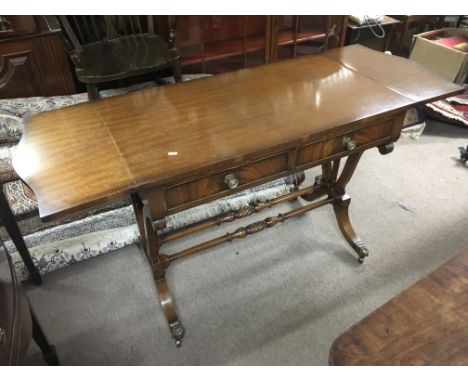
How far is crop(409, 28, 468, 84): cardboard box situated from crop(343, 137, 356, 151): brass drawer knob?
5.83ft

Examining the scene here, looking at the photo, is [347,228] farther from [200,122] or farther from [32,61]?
[32,61]

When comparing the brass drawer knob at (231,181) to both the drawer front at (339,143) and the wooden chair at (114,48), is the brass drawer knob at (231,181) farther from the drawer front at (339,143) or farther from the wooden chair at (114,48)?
the wooden chair at (114,48)

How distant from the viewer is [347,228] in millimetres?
1685

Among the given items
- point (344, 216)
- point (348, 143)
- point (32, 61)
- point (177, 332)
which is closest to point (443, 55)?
point (344, 216)

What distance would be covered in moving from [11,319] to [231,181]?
0.59 meters

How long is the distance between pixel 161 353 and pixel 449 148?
2.05 m

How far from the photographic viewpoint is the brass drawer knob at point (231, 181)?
3.39ft

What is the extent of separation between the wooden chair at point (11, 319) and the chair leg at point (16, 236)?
519 mm

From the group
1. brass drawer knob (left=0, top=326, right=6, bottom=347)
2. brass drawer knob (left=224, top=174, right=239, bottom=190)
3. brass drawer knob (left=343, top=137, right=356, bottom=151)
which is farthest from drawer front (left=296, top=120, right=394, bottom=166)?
brass drawer knob (left=0, top=326, right=6, bottom=347)

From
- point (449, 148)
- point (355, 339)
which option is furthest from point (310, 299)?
point (449, 148)

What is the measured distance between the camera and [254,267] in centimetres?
163

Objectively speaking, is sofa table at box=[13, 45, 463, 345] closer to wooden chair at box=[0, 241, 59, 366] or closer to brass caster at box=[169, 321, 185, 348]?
brass caster at box=[169, 321, 185, 348]

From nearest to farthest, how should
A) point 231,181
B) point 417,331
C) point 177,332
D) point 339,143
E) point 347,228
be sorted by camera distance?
point 417,331 → point 231,181 → point 339,143 → point 177,332 → point 347,228

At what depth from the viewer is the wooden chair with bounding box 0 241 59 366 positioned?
0.67 m
